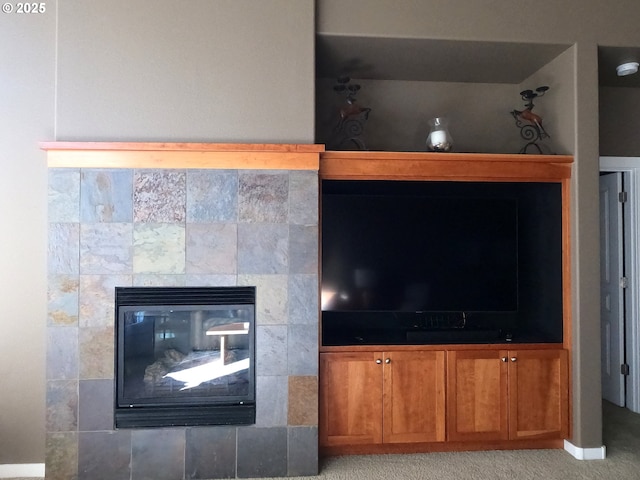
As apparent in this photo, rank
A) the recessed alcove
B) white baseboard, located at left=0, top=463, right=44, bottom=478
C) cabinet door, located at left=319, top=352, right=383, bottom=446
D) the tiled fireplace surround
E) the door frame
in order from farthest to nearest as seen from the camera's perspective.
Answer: the door frame → the recessed alcove → cabinet door, located at left=319, top=352, right=383, bottom=446 → white baseboard, located at left=0, top=463, right=44, bottom=478 → the tiled fireplace surround

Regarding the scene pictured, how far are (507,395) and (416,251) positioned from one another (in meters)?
1.11

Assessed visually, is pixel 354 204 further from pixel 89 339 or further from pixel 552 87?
pixel 89 339

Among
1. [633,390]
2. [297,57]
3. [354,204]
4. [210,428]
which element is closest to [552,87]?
[354,204]

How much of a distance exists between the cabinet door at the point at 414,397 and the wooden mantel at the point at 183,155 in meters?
1.38

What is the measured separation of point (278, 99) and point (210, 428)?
2026mm

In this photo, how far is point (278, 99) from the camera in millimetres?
2561

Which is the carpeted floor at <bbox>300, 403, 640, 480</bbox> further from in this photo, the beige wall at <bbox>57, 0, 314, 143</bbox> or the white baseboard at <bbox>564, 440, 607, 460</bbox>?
the beige wall at <bbox>57, 0, 314, 143</bbox>

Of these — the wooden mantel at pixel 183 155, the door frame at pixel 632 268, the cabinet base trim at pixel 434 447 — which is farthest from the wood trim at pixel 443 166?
the cabinet base trim at pixel 434 447

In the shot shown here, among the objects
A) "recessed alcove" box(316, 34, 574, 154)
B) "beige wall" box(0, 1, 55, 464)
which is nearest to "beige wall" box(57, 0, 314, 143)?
"beige wall" box(0, 1, 55, 464)

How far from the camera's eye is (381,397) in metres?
2.66

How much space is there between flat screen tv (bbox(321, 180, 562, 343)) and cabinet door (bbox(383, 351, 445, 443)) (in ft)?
0.87

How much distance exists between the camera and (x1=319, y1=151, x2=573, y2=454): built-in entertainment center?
266 cm

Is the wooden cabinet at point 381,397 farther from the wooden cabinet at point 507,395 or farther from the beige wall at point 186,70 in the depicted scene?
the beige wall at point 186,70

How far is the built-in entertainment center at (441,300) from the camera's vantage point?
2664 millimetres
